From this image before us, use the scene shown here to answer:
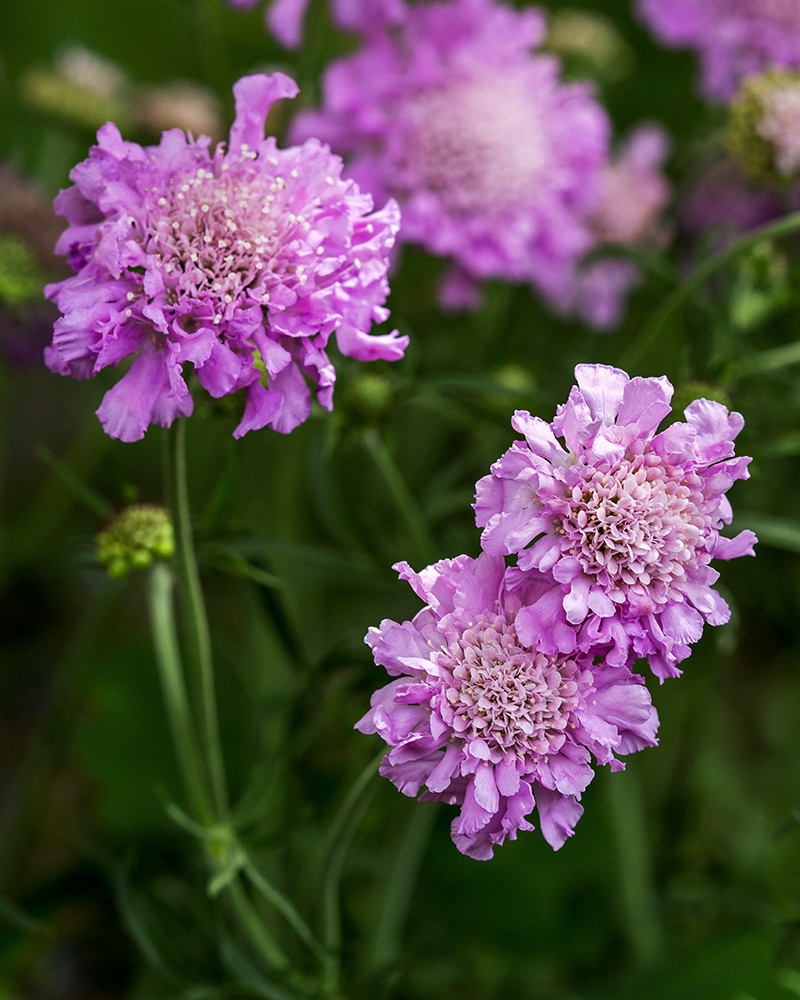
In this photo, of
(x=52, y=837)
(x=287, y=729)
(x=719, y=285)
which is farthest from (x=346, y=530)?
(x=52, y=837)

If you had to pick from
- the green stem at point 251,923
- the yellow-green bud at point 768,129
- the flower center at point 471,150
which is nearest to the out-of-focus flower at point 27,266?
the flower center at point 471,150

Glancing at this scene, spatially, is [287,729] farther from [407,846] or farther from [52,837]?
[52,837]

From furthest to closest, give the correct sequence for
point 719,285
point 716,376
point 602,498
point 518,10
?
point 518,10
point 719,285
point 716,376
point 602,498

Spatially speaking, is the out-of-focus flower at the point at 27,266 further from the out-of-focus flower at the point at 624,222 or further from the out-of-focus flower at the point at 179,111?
the out-of-focus flower at the point at 624,222

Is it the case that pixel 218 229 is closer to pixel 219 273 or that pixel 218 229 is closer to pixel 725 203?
pixel 219 273

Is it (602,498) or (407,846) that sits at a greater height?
(602,498)

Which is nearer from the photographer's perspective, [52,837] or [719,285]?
[719,285]

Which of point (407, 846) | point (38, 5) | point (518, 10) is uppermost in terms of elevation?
point (38, 5)

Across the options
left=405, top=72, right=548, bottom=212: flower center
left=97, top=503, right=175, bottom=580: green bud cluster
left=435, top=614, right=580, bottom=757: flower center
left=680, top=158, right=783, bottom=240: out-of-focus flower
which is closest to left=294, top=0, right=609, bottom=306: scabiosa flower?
left=405, top=72, right=548, bottom=212: flower center

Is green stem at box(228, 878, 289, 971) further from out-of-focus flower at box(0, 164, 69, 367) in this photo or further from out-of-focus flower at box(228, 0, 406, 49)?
out-of-focus flower at box(228, 0, 406, 49)
